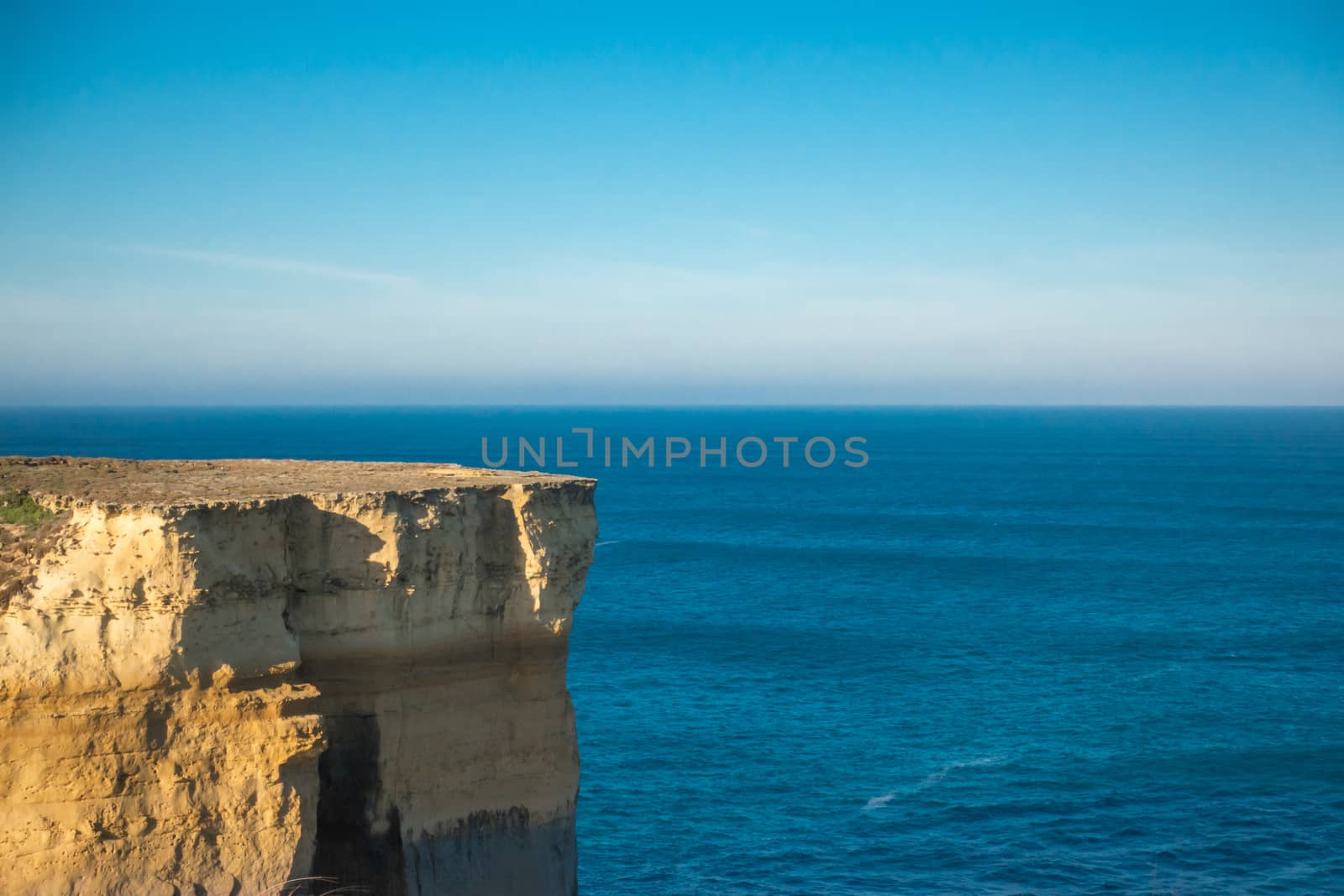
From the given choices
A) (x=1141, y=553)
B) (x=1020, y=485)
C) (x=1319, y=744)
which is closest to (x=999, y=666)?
(x=1319, y=744)

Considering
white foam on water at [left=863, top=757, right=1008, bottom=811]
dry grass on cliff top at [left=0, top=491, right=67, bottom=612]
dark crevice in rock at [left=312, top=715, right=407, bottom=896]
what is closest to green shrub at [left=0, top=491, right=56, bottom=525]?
dry grass on cliff top at [left=0, top=491, right=67, bottom=612]

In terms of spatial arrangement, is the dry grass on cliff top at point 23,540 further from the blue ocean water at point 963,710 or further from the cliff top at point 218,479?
the blue ocean water at point 963,710

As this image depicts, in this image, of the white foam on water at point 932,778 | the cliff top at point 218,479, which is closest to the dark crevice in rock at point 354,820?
the cliff top at point 218,479

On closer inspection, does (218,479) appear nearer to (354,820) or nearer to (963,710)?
(354,820)

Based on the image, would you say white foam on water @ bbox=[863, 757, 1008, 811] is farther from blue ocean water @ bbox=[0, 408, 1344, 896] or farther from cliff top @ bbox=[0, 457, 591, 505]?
cliff top @ bbox=[0, 457, 591, 505]

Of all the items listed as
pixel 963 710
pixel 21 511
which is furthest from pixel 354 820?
pixel 963 710

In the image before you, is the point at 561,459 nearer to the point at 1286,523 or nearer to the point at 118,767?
the point at 1286,523
